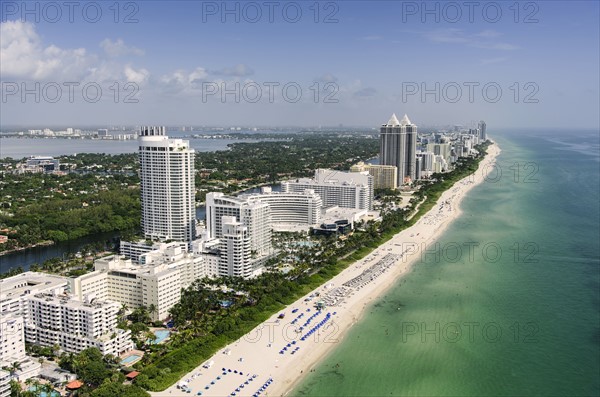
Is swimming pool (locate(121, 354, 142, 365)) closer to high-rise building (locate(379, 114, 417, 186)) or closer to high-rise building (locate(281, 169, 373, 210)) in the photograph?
high-rise building (locate(281, 169, 373, 210))

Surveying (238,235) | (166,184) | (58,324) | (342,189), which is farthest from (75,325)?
(342,189)

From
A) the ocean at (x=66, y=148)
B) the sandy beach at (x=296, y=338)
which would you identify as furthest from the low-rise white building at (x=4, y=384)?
the ocean at (x=66, y=148)

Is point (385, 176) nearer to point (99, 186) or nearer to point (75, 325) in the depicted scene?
point (99, 186)

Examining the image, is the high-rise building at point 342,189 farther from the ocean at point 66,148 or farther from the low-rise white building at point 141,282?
the ocean at point 66,148

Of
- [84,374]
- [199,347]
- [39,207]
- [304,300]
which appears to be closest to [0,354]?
[84,374]

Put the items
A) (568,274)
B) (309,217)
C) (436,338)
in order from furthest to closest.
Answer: (309,217)
(568,274)
(436,338)

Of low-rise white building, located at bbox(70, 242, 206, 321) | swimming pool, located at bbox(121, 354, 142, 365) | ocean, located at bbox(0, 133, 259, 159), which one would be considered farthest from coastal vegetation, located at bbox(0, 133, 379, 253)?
swimming pool, located at bbox(121, 354, 142, 365)

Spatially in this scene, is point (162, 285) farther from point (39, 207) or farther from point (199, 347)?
point (39, 207)
